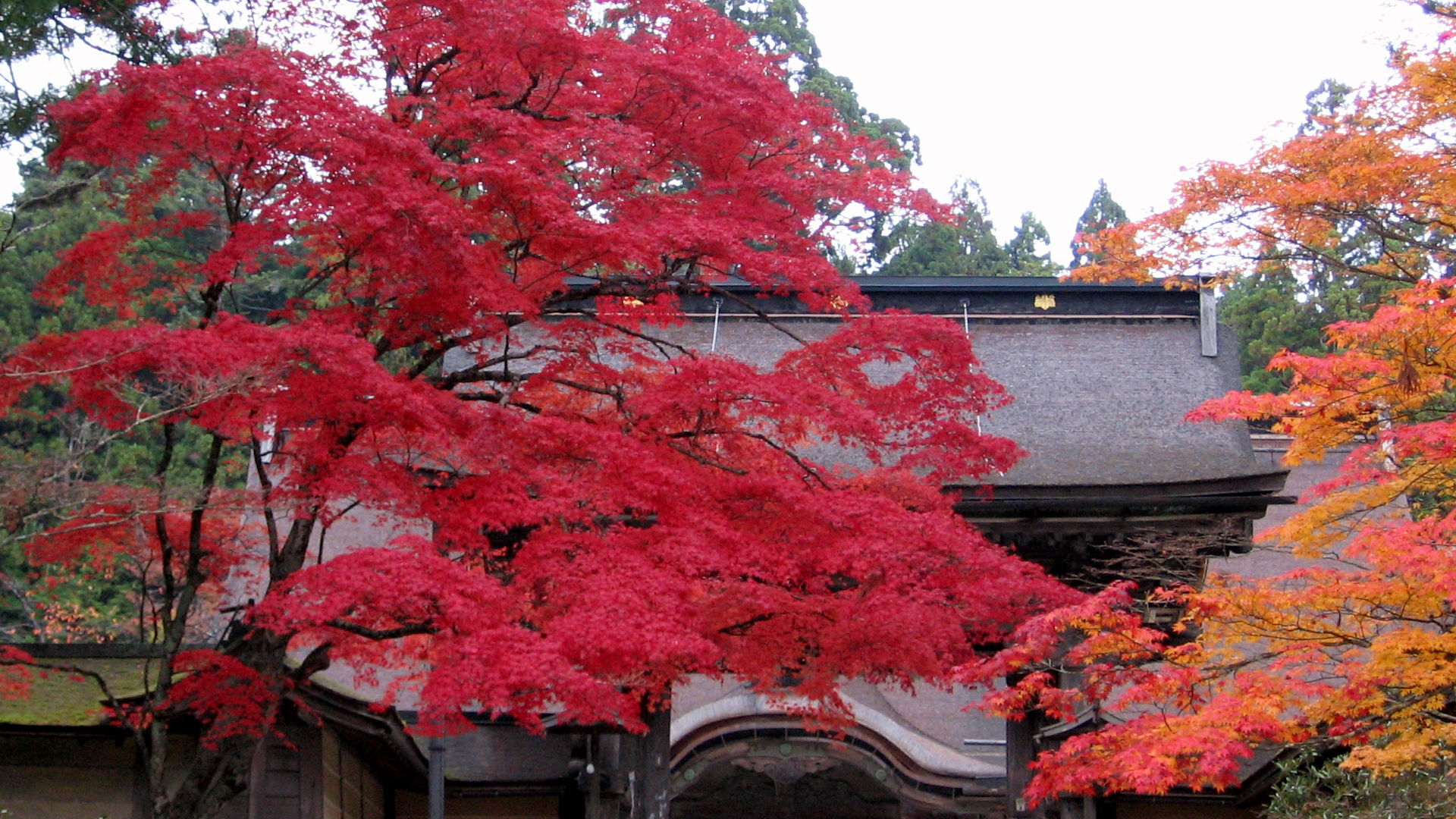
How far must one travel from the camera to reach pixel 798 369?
1175 centimetres

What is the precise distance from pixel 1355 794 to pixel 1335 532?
206cm

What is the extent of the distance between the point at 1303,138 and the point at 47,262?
25.9 metres

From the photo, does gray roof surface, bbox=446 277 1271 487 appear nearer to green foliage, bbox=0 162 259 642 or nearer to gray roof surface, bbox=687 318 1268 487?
gray roof surface, bbox=687 318 1268 487

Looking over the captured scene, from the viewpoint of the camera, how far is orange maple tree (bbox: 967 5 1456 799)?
28.9 ft

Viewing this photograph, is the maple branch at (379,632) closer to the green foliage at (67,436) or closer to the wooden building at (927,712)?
the wooden building at (927,712)

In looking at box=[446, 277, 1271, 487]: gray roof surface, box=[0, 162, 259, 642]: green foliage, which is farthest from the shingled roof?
box=[0, 162, 259, 642]: green foliage

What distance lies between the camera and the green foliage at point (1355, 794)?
377 inches

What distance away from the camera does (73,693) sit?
11.8 metres

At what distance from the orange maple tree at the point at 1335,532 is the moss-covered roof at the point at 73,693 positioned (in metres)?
7.17

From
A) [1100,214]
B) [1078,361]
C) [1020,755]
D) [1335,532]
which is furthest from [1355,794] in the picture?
[1100,214]

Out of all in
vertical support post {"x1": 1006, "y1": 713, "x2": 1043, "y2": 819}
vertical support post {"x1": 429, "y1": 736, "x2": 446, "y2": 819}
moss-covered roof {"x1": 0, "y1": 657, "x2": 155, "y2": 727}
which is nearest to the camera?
moss-covered roof {"x1": 0, "y1": 657, "x2": 155, "y2": 727}

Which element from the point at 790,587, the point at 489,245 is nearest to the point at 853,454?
the point at 790,587

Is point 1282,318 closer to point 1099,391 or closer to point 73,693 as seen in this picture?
point 1099,391

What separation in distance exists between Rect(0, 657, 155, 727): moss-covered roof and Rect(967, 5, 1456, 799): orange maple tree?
7169mm
